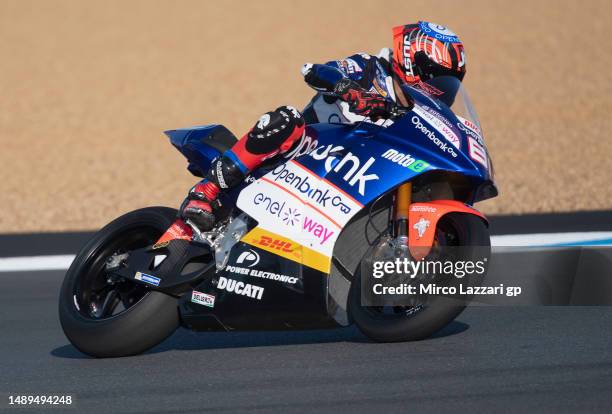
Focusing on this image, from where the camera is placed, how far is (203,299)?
200 inches

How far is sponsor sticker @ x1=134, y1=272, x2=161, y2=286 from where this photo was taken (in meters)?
5.14

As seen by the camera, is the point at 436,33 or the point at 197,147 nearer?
the point at 436,33

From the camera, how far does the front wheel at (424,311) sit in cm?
474

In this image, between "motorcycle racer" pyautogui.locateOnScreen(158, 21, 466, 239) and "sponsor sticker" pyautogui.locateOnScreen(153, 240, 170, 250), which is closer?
"motorcycle racer" pyautogui.locateOnScreen(158, 21, 466, 239)

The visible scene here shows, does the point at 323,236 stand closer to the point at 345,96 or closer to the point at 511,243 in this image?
the point at 345,96

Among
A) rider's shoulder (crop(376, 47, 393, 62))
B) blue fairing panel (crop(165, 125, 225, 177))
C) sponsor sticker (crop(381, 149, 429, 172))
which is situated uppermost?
rider's shoulder (crop(376, 47, 393, 62))

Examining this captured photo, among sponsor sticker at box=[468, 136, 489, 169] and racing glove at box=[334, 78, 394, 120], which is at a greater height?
racing glove at box=[334, 78, 394, 120]

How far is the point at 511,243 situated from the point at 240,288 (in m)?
3.23

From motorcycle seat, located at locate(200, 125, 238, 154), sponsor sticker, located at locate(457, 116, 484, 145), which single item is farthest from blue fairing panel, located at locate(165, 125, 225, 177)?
sponsor sticker, located at locate(457, 116, 484, 145)

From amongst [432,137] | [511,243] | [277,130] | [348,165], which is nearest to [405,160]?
[432,137]

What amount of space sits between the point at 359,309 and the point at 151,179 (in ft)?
24.2

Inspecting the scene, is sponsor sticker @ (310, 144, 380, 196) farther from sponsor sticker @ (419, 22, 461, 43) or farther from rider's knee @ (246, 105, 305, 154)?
sponsor sticker @ (419, 22, 461, 43)

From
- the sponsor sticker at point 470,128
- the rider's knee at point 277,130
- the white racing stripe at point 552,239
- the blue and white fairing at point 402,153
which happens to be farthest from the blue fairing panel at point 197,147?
the white racing stripe at point 552,239

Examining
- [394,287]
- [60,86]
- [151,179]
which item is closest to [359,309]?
[394,287]
